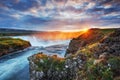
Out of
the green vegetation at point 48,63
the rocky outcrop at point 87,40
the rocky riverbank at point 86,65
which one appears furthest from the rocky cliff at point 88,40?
the rocky riverbank at point 86,65

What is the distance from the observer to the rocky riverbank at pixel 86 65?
13648mm

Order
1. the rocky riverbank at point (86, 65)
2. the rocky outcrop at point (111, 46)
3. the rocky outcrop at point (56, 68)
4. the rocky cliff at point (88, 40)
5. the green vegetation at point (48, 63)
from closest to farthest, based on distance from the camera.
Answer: the rocky riverbank at point (86, 65) → the rocky outcrop at point (111, 46) → the rocky outcrop at point (56, 68) → the green vegetation at point (48, 63) → the rocky cliff at point (88, 40)

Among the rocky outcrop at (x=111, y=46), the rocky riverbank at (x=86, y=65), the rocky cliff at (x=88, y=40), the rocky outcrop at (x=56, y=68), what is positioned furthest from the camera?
the rocky cliff at (x=88, y=40)

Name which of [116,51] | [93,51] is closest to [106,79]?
[116,51]

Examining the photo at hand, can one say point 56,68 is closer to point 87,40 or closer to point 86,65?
point 86,65

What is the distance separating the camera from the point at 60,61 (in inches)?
704

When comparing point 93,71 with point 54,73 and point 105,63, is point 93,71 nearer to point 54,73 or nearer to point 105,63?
point 105,63

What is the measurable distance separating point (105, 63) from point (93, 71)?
3.52ft

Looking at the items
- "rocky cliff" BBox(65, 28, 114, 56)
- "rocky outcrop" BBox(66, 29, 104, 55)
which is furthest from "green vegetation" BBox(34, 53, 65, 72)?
"rocky outcrop" BBox(66, 29, 104, 55)

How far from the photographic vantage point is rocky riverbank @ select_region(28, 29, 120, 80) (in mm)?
13648

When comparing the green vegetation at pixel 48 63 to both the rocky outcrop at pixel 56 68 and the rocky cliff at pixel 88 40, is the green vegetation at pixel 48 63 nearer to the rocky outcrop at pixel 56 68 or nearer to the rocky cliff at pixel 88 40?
the rocky outcrop at pixel 56 68

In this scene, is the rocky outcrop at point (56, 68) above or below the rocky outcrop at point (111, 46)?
below

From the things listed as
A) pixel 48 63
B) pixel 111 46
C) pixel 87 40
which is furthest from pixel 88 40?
pixel 111 46

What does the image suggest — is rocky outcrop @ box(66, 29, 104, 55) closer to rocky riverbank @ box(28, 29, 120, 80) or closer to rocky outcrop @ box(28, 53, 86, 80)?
rocky riverbank @ box(28, 29, 120, 80)
